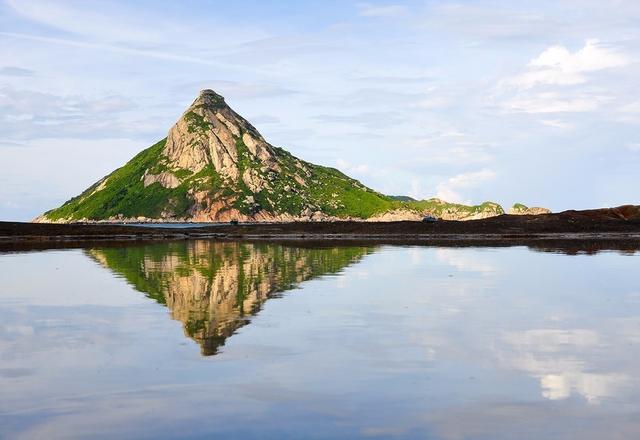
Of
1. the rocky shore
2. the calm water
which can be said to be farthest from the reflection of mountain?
the rocky shore

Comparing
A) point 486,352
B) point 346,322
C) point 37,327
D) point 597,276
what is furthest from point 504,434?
point 597,276

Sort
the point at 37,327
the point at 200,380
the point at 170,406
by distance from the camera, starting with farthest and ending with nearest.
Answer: the point at 37,327 → the point at 200,380 → the point at 170,406

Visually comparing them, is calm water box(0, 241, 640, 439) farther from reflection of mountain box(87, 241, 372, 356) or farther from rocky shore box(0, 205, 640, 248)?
rocky shore box(0, 205, 640, 248)

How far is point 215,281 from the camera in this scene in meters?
42.4

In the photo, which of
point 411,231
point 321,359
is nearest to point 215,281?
point 321,359

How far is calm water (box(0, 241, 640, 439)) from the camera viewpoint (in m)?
14.5

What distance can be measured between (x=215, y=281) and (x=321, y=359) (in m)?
22.5

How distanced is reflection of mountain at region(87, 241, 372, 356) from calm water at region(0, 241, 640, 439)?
0.22 metres

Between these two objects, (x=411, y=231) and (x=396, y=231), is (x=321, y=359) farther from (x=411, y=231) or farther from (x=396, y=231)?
(x=411, y=231)

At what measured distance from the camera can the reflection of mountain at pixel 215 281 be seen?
27516 millimetres

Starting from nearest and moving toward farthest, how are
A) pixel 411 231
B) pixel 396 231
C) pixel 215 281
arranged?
pixel 215 281 < pixel 396 231 < pixel 411 231

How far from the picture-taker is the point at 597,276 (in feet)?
150

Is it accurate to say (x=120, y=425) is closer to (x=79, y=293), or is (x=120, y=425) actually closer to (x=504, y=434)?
(x=504, y=434)

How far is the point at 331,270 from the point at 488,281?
1202cm
